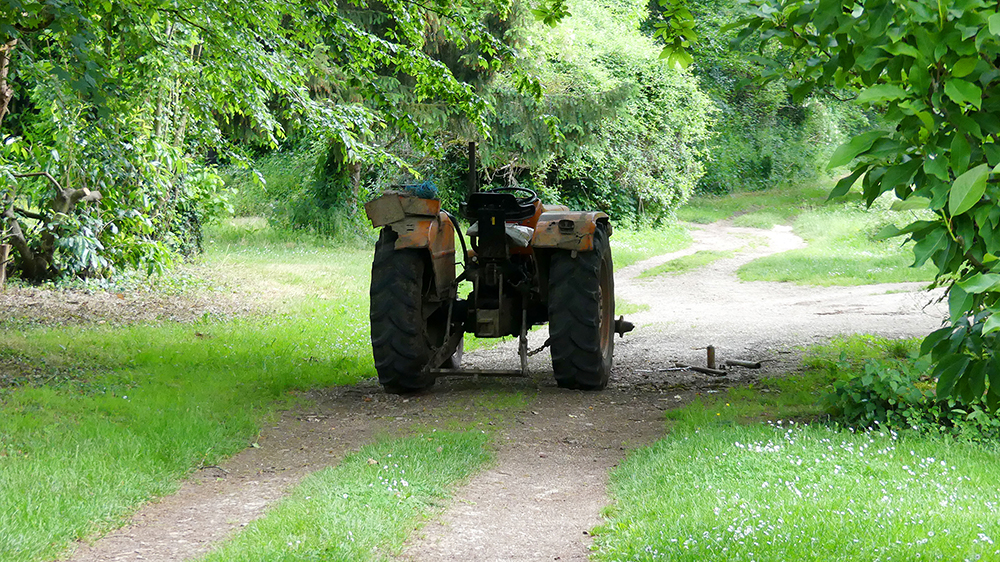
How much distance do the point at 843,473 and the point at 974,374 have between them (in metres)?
2.83

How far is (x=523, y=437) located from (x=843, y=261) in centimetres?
1622

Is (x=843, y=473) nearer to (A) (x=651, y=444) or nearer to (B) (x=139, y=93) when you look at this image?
(A) (x=651, y=444)

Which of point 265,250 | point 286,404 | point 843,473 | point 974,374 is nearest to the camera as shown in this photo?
point 974,374

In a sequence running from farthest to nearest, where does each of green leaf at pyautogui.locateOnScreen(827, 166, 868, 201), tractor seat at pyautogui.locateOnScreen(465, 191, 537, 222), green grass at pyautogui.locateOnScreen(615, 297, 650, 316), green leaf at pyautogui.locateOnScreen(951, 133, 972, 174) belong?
green grass at pyautogui.locateOnScreen(615, 297, 650, 316)
tractor seat at pyautogui.locateOnScreen(465, 191, 537, 222)
green leaf at pyautogui.locateOnScreen(827, 166, 868, 201)
green leaf at pyautogui.locateOnScreen(951, 133, 972, 174)

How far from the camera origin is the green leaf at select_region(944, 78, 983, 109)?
2.24m

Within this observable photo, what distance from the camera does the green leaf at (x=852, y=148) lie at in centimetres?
229

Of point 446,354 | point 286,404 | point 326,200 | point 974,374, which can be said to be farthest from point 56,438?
point 326,200

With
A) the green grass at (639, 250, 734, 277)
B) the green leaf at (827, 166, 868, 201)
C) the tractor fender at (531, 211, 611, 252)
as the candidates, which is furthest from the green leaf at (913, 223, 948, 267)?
the green grass at (639, 250, 734, 277)

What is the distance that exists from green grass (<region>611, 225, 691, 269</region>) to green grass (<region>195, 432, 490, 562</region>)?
52.3 ft

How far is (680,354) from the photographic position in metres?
10.3

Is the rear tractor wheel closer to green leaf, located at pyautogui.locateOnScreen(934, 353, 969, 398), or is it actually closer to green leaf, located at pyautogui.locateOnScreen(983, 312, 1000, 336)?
green leaf, located at pyautogui.locateOnScreen(934, 353, 969, 398)

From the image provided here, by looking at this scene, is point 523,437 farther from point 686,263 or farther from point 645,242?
point 645,242

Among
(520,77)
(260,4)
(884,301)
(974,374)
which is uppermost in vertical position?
(260,4)

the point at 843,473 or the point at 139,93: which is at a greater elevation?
the point at 139,93
